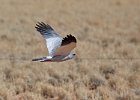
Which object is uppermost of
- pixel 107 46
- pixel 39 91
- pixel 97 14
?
pixel 97 14

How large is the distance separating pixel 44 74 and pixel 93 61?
1.80m

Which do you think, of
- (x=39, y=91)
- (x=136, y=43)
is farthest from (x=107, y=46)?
(x=39, y=91)

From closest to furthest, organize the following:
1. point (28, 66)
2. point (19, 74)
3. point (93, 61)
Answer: point (19, 74) < point (28, 66) < point (93, 61)

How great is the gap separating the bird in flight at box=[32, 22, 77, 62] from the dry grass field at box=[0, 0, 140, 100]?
1182 mm

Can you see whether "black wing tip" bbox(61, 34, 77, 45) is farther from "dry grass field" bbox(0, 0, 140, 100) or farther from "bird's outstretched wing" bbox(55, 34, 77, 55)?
"dry grass field" bbox(0, 0, 140, 100)

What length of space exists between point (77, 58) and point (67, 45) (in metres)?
5.14

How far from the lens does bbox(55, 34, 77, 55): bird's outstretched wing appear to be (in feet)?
19.5

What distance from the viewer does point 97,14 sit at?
20969 mm

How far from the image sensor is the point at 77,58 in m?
11.3

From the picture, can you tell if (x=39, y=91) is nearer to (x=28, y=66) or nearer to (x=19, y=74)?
(x=19, y=74)

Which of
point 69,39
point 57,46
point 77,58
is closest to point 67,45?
point 69,39

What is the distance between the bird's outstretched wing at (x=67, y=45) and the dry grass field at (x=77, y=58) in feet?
4.87

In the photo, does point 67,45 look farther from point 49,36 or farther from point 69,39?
point 49,36

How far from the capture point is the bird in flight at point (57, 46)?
237 inches
